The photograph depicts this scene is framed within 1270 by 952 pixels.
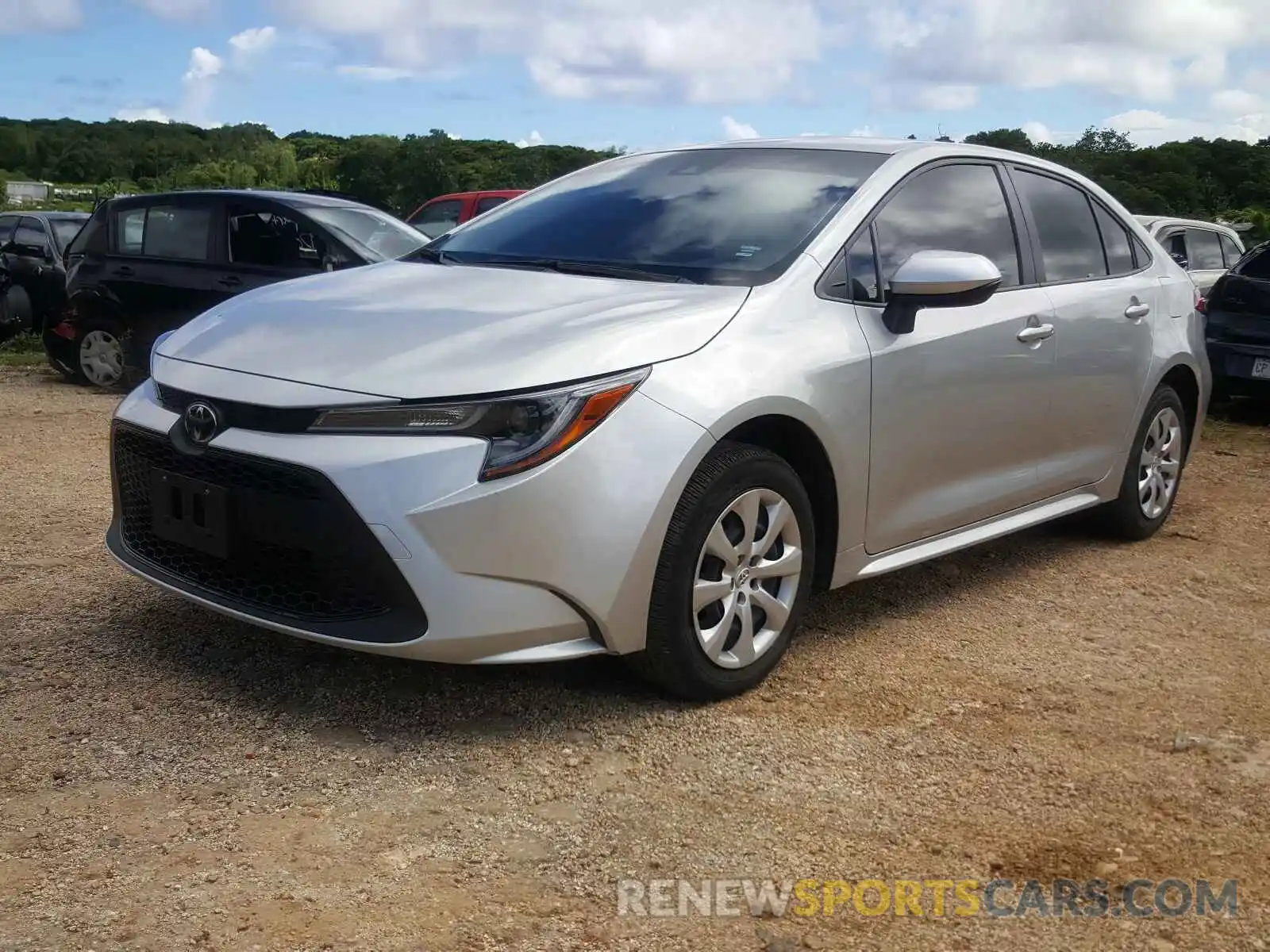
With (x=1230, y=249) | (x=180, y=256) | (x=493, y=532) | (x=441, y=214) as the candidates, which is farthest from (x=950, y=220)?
(x=441, y=214)

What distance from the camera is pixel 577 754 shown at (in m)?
3.31

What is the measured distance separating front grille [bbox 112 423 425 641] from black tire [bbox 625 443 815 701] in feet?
2.06

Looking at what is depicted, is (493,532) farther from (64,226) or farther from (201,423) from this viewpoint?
(64,226)

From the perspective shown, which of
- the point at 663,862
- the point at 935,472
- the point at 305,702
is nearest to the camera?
the point at 663,862

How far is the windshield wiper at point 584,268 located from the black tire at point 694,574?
61 centimetres

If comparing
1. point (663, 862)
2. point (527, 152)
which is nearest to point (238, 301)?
point (663, 862)

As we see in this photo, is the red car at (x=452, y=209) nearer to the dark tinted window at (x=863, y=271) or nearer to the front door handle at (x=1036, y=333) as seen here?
the front door handle at (x=1036, y=333)

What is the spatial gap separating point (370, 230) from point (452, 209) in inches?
291

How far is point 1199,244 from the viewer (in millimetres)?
13477

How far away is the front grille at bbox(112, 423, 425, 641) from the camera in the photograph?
314 cm

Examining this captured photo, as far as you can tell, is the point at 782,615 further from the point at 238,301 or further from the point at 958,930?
the point at 238,301

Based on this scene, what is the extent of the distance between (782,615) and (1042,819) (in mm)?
961

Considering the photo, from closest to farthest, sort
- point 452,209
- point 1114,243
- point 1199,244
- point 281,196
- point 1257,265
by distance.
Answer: point 1114,243
point 281,196
point 1257,265
point 1199,244
point 452,209

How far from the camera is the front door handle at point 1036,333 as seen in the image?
4.55 meters
